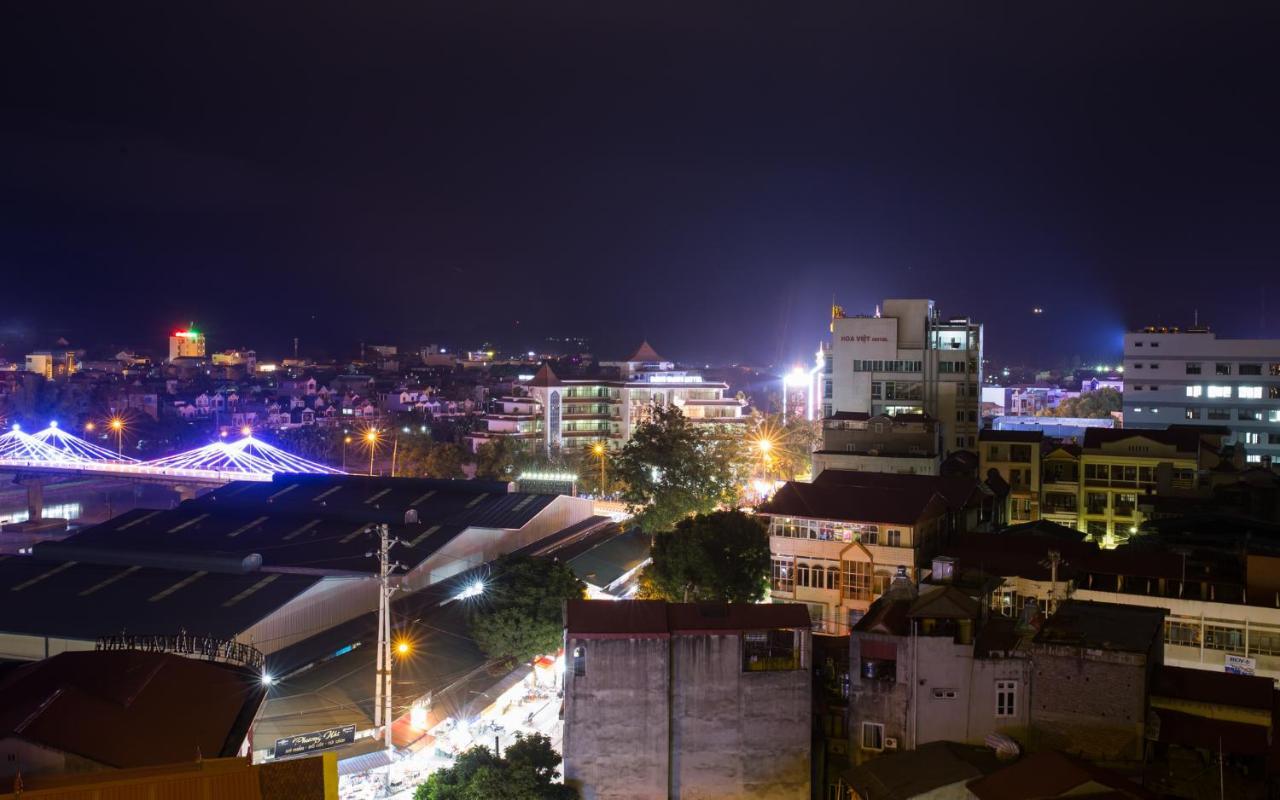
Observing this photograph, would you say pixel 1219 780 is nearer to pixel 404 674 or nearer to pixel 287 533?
pixel 404 674

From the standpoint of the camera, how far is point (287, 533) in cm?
2467

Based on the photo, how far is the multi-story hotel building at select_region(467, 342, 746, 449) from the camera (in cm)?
4762

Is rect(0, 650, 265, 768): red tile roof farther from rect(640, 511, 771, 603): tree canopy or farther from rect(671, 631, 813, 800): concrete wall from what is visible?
rect(640, 511, 771, 603): tree canopy

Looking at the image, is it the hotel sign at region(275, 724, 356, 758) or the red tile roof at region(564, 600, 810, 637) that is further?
the hotel sign at region(275, 724, 356, 758)

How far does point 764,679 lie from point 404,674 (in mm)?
6700

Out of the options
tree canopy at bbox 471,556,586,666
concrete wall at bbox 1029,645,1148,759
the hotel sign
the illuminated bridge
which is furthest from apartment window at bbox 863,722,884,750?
the illuminated bridge

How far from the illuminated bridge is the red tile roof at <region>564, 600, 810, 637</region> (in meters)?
28.2

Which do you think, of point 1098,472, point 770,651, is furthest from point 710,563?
point 1098,472

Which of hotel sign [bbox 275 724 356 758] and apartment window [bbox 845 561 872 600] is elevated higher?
apartment window [bbox 845 561 872 600]

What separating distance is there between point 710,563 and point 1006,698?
7489 millimetres

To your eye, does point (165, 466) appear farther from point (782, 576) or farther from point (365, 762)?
point (365, 762)

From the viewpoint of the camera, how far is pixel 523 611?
16703 mm

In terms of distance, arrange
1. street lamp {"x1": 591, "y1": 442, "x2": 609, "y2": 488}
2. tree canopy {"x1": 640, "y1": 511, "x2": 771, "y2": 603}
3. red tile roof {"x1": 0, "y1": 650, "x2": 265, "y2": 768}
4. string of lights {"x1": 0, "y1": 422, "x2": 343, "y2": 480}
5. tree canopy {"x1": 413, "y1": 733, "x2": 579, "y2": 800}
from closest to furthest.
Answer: red tile roof {"x1": 0, "y1": 650, "x2": 265, "y2": 768} < tree canopy {"x1": 413, "y1": 733, "x2": 579, "y2": 800} < tree canopy {"x1": 640, "y1": 511, "x2": 771, "y2": 603} < street lamp {"x1": 591, "y1": 442, "x2": 609, "y2": 488} < string of lights {"x1": 0, "y1": 422, "x2": 343, "y2": 480}

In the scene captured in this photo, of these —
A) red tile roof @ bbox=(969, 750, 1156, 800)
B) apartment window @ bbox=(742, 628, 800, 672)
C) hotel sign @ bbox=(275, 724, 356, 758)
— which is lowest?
hotel sign @ bbox=(275, 724, 356, 758)
